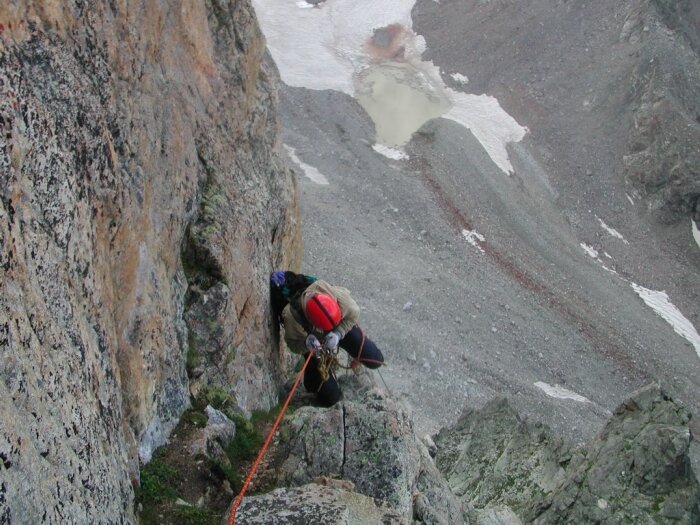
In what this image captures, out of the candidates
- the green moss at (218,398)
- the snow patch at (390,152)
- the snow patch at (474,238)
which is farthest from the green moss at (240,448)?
the snow patch at (390,152)

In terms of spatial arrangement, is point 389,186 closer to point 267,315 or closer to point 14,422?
point 267,315

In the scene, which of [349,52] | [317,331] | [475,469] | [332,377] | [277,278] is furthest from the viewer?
[349,52]

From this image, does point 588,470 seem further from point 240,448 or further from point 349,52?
point 349,52

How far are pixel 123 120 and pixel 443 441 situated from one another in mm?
17823

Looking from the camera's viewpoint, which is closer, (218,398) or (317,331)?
(218,398)

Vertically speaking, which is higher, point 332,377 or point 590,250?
point 332,377

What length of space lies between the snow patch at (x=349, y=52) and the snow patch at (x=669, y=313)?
46.0 ft

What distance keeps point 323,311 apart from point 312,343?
2.48ft

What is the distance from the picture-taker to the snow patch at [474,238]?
40.5m

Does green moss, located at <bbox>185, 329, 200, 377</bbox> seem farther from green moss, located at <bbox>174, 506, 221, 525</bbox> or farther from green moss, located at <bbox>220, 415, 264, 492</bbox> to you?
green moss, located at <bbox>174, 506, 221, 525</bbox>

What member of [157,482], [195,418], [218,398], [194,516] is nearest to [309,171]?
[218,398]

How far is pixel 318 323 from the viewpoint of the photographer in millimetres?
12008

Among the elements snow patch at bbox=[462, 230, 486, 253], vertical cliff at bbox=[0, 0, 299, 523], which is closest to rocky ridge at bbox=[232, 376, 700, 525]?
vertical cliff at bbox=[0, 0, 299, 523]

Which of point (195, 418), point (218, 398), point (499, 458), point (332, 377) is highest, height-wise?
point (195, 418)
